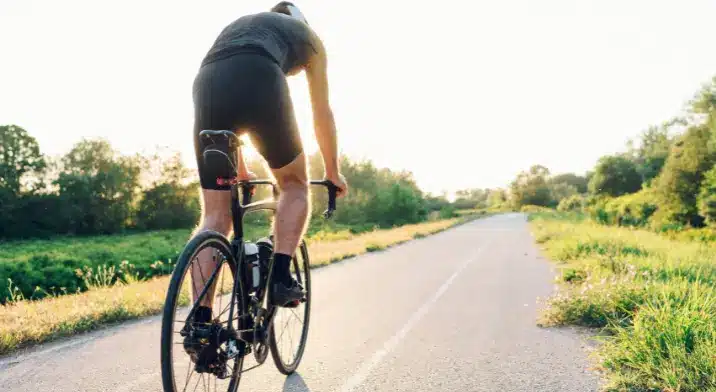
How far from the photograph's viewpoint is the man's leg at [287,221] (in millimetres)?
2496

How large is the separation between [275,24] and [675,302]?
4181 mm

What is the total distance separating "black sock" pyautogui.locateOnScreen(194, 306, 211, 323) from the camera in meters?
2.17

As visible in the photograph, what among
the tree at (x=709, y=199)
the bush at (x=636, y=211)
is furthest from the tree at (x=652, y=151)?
the tree at (x=709, y=199)

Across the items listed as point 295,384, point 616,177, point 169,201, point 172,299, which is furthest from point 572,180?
point 172,299

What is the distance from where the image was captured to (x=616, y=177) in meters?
59.1

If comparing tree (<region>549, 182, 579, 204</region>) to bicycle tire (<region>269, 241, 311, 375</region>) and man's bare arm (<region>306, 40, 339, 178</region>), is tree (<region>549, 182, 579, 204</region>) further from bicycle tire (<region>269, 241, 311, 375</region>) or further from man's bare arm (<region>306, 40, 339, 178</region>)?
man's bare arm (<region>306, 40, 339, 178</region>)

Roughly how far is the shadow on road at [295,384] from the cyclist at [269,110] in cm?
82

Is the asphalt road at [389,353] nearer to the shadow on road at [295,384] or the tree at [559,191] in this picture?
the shadow on road at [295,384]

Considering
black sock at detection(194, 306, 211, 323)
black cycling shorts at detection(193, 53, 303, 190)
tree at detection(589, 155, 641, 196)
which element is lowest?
black sock at detection(194, 306, 211, 323)

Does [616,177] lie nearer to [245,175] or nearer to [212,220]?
[245,175]

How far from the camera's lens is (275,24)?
93.2 inches

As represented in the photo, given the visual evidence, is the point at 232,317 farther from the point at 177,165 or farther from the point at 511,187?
the point at 511,187

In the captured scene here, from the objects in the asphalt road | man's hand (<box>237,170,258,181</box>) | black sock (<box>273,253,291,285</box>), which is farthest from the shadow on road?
man's hand (<box>237,170,258,181</box>)

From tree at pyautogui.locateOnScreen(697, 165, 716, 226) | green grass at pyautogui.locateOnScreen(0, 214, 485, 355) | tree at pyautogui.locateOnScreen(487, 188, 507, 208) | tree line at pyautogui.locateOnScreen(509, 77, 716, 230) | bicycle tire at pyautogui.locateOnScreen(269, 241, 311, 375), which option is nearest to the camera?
bicycle tire at pyautogui.locateOnScreen(269, 241, 311, 375)
